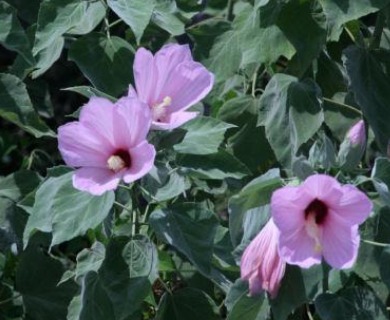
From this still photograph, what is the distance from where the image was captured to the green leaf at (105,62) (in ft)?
6.01

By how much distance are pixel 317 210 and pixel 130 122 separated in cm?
28

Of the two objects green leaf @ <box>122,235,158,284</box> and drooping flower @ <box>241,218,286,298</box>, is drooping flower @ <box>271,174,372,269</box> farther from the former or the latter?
green leaf @ <box>122,235,158,284</box>

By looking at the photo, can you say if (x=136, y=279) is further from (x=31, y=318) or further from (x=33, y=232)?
(x=31, y=318)

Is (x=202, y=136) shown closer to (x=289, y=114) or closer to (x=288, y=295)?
(x=289, y=114)

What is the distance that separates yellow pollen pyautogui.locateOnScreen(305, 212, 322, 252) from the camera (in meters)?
1.41

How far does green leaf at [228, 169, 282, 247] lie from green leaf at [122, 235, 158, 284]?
0.43 feet

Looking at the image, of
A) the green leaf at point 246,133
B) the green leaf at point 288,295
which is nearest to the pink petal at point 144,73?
the green leaf at point 288,295

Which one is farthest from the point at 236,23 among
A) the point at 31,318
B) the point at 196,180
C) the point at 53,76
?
the point at 53,76

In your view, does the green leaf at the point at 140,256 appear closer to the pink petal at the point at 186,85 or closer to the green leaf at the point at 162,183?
the green leaf at the point at 162,183

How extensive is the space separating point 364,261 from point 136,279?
384 mm

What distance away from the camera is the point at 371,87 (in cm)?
174

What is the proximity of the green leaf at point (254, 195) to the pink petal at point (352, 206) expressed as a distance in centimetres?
12

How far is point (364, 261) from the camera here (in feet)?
5.53

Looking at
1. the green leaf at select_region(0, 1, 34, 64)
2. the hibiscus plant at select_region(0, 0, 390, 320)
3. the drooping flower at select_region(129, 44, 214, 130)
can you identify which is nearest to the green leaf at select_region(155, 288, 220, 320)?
the hibiscus plant at select_region(0, 0, 390, 320)
